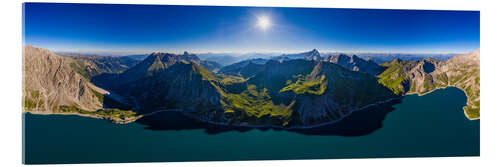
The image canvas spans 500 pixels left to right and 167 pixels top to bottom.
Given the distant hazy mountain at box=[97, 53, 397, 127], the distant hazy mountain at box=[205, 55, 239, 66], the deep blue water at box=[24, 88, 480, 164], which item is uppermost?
the distant hazy mountain at box=[205, 55, 239, 66]

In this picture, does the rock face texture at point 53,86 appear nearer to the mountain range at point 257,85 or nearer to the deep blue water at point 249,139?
the mountain range at point 257,85

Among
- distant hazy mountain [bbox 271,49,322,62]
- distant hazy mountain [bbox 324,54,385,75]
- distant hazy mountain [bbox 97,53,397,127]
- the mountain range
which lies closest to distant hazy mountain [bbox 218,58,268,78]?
the mountain range

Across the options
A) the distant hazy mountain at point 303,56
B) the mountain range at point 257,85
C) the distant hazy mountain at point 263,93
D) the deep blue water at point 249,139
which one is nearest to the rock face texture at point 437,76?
the mountain range at point 257,85

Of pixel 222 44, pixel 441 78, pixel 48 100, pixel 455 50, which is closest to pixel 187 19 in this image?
pixel 222 44

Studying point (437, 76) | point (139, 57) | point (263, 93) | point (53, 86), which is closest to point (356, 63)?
point (263, 93)

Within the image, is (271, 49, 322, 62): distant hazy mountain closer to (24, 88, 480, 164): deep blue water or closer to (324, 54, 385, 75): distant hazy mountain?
(324, 54, 385, 75): distant hazy mountain

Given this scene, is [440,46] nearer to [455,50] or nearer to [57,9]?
[455,50]
